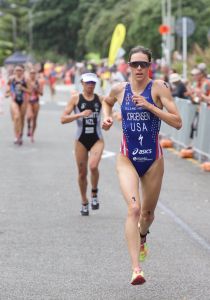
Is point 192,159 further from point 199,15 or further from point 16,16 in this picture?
point 16,16

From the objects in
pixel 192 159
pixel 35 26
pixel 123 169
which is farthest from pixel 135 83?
pixel 35 26

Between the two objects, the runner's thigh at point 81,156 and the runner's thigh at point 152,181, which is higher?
the runner's thigh at point 152,181

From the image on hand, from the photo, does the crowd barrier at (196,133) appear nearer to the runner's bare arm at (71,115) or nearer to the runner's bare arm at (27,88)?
the runner's bare arm at (27,88)

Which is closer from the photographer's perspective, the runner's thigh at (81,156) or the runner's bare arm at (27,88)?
the runner's thigh at (81,156)

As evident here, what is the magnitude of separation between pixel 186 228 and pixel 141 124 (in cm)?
319

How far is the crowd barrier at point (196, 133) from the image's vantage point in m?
17.5

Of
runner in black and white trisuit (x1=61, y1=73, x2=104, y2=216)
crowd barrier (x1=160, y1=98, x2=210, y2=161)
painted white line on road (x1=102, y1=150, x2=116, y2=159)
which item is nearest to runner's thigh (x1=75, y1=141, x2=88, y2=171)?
runner in black and white trisuit (x1=61, y1=73, x2=104, y2=216)

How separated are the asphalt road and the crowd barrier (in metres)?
0.58

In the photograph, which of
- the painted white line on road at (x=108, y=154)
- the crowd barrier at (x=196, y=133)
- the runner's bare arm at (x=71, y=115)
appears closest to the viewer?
the runner's bare arm at (x=71, y=115)

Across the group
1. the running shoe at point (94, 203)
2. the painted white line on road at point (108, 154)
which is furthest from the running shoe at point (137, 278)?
the painted white line on road at point (108, 154)

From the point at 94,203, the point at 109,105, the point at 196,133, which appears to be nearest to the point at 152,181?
the point at 109,105

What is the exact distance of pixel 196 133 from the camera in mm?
18672

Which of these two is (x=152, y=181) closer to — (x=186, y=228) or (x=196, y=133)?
(x=186, y=228)

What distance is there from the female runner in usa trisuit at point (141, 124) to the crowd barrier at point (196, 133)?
9354mm
